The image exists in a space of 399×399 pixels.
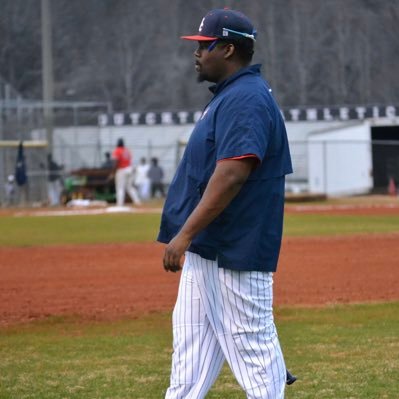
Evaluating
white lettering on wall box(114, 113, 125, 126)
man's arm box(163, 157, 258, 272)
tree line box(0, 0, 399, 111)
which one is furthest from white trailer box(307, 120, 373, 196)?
man's arm box(163, 157, 258, 272)

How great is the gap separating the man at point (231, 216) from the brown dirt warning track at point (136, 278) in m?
5.13

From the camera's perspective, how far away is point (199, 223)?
189 inches

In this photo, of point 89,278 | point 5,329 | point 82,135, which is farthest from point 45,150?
point 5,329

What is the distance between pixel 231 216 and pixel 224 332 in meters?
0.53

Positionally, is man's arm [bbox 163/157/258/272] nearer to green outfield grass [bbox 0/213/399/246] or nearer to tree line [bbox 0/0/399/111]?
green outfield grass [bbox 0/213/399/246]

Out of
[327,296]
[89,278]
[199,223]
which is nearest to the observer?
[199,223]

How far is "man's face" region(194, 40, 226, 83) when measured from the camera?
16.3 feet

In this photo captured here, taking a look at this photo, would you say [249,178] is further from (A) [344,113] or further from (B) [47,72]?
(A) [344,113]

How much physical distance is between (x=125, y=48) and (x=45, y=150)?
19.4m

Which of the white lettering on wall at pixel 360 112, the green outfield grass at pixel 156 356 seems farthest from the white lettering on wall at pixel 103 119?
the green outfield grass at pixel 156 356

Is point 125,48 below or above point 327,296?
above

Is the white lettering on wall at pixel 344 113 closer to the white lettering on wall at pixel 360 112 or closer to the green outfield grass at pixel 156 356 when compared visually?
the white lettering on wall at pixel 360 112

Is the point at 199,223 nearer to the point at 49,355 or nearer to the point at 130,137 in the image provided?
the point at 49,355

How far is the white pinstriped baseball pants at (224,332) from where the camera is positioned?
4930 mm
